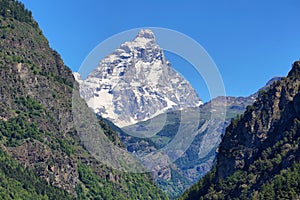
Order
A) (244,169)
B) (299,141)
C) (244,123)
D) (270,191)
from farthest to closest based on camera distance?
(244,123)
(244,169)
(299,141)
(270,191)

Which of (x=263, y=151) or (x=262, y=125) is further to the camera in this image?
(x=262, y=125)

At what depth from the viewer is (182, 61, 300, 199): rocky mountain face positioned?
15988 centimetres

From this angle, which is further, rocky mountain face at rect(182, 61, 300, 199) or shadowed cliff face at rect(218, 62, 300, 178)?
shadowed cliff face at rect(218, 62, 300, 178)

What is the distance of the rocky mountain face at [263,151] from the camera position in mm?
159875

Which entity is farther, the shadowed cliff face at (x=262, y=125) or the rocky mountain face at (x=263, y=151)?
the shadowed cliff face at (x=262, y=125)

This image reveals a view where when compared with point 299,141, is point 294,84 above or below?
above

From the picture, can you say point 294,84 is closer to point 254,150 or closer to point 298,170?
point 254,150

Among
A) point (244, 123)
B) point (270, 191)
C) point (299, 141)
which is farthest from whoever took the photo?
point (244, 123)

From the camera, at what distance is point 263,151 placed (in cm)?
17612

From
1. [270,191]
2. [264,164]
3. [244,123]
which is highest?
[244,123]

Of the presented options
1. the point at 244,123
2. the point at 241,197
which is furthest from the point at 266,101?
the point at 241,197

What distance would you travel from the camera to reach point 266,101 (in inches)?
7505

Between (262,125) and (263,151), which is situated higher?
(262,125)

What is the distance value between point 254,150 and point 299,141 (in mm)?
20055
